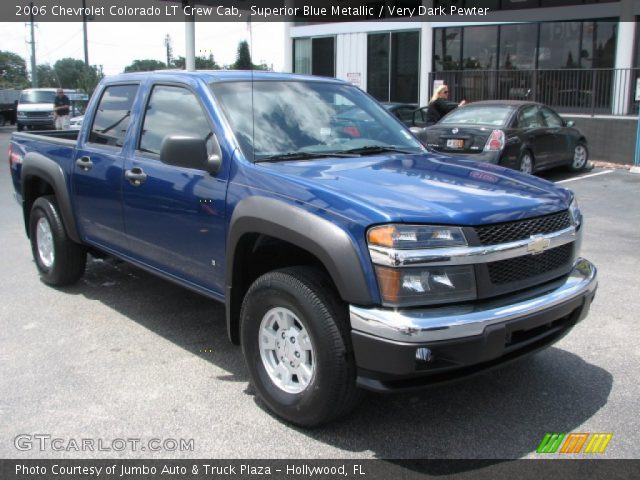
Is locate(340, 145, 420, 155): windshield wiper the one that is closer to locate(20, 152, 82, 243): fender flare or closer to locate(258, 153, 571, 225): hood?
locate(258, 153, 571, 225): hood

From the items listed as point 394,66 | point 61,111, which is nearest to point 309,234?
point 394,66

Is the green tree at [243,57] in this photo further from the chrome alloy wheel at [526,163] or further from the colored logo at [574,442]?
the chrome alloy wheel at [526,163]

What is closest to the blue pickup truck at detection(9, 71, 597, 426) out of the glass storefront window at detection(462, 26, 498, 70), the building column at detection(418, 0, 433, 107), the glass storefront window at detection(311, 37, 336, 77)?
the glass storefront window at detection(462, 26, 498, 70)

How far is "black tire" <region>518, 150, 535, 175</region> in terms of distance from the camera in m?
11.1

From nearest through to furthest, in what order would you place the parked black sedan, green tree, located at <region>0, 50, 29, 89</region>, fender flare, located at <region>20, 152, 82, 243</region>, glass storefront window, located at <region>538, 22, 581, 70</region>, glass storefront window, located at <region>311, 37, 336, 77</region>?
fender flare, located at <region>20, 152, 82, 243</region>, the parked black sedan, glass storefront window, located at <region>538, 22, 581, 70</region>, glass storefront window, located at <region>311, 37, 336, 77</region>, green tree, located at <region>0, 50, 29, 89</region>

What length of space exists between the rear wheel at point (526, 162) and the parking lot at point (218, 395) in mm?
5727

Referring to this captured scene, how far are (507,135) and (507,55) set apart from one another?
997 cm

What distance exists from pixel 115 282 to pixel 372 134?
3051 millimetres

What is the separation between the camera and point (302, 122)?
166 inches

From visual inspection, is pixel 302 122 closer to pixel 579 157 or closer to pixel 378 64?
pixel 579 157

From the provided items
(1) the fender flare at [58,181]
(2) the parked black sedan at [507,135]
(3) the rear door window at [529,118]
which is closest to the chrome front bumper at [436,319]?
(1) the fender flare at [58,181]

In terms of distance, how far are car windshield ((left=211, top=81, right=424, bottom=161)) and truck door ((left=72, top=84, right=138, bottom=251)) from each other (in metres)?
1.12

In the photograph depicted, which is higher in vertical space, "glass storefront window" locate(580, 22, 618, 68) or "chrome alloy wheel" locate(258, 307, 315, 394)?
"glass storefront window" locate(580, 22, 618, 68)

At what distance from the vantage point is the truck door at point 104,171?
4.78m
